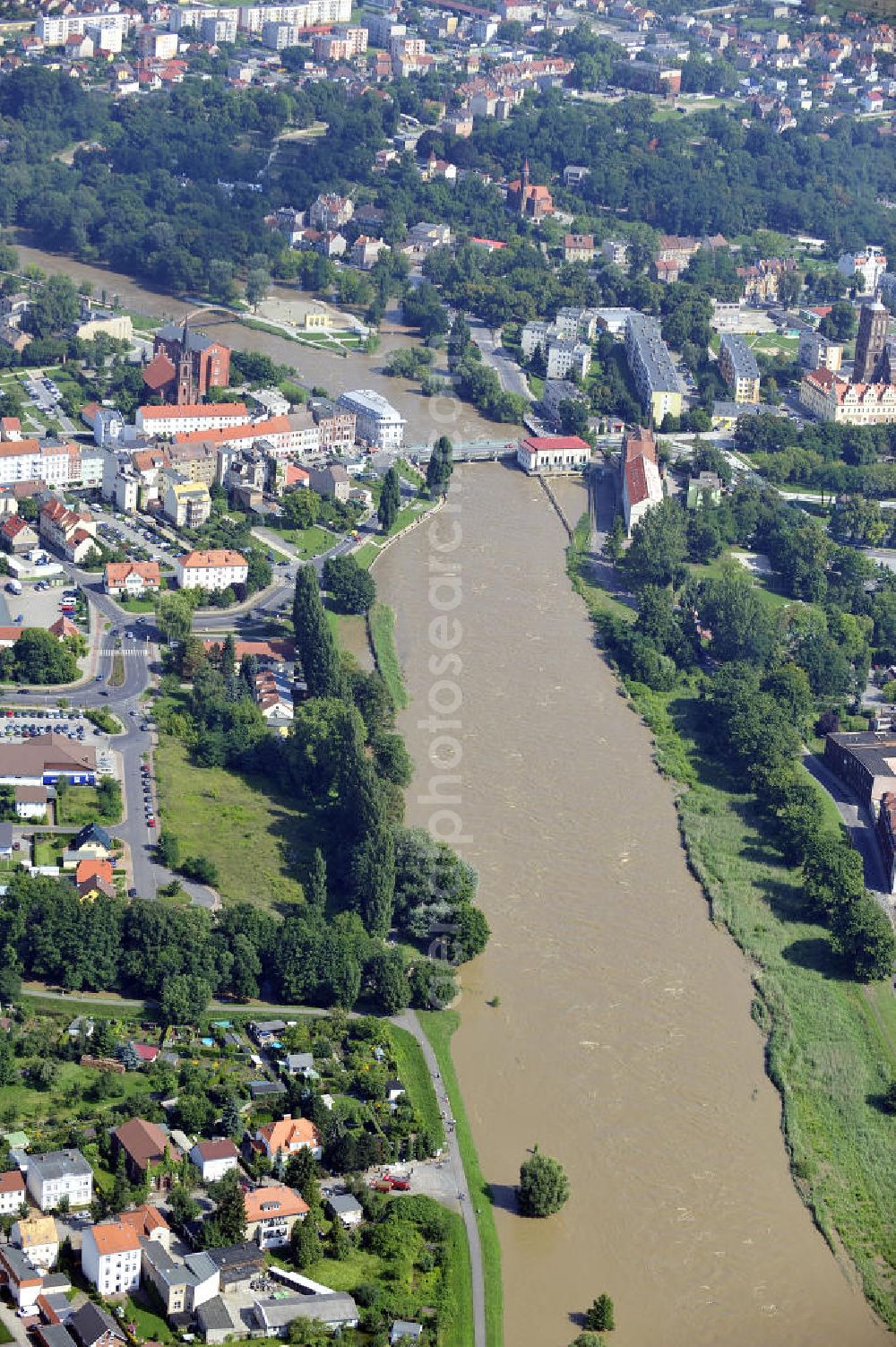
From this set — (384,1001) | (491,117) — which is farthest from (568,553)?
(491,117)

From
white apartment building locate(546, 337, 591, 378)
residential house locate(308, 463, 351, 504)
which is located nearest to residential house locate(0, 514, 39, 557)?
residential house locate(308, 463, 351, 504)

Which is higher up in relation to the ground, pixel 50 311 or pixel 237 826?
pixel 237 826

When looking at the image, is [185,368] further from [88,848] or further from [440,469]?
[88,848]

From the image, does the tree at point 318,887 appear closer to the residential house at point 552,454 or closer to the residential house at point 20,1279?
the residential house at point 20,1279

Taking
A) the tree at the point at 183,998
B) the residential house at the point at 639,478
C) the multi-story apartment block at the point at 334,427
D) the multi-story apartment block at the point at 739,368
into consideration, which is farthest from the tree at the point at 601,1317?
the multi-story apartment block at the point at 739,368

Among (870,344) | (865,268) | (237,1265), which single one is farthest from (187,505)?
(865,268)
